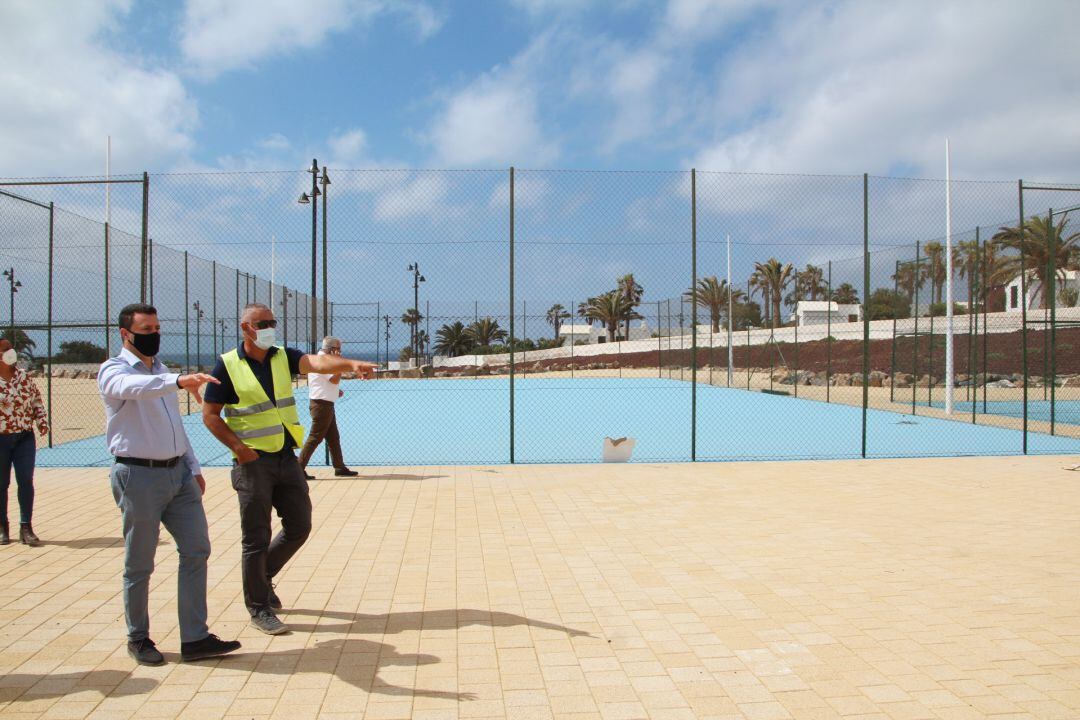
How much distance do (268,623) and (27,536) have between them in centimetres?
315

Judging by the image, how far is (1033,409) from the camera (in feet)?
59.0

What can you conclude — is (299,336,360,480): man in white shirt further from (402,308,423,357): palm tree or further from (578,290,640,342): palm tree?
(578,290,640,342): palm tree

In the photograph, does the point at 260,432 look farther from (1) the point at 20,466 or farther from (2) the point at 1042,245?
(2) the point at 1042,245

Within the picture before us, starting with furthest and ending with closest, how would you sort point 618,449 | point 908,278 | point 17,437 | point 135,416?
point 908,278, point 618,449, point 17,437, point 135,416

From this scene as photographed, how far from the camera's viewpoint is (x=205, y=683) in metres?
3.72

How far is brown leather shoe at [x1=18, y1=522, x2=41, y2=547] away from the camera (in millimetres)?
6203

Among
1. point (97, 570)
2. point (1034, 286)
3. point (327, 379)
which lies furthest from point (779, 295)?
point (97, 570)

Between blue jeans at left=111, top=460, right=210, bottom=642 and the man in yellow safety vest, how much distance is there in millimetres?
313

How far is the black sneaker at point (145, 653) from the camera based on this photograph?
12.8ft

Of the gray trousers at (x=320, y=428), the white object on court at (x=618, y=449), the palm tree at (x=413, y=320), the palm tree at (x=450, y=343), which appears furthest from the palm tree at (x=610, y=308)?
the gray trousers at (x=320, y=428)

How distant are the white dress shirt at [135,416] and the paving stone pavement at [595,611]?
107cm

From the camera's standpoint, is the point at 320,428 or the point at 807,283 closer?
the point at 320,428

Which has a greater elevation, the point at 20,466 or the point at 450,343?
the point at 450,343

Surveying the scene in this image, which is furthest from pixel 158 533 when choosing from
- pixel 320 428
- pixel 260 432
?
pixel 320 428
